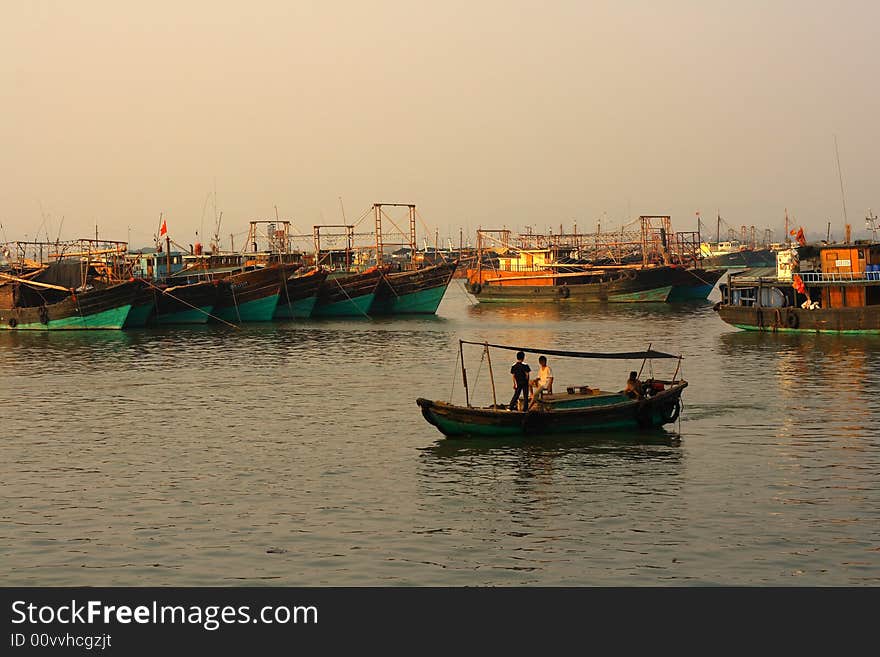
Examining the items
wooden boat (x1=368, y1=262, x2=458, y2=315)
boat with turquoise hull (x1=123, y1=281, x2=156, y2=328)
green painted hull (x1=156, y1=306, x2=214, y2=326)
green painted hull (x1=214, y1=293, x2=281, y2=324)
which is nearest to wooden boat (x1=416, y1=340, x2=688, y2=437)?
boat with turquoise hull (x1=123, y1=281, x2=156, y2=328)

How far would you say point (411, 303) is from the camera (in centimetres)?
9750

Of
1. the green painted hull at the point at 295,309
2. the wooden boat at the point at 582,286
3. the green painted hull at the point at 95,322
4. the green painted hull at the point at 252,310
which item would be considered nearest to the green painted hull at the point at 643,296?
the wooden boat at the point at 582,286

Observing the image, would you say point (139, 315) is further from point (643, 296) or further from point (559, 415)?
point (559, 415)

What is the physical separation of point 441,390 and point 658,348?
74.2 feet

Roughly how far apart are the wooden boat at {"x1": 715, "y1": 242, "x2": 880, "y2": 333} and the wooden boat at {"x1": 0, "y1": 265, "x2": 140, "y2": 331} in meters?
41.1

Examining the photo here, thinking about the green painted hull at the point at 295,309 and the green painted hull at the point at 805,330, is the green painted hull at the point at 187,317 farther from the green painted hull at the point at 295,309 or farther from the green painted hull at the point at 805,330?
the green painted hull at the point at 805,330

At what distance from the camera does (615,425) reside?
32.9m

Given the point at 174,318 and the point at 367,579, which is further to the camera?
the point at 174,318

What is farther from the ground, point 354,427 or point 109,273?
point 109,273

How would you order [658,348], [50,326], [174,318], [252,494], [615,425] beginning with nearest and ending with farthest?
[252,494] → [615,425] → [658,348] → [50,326] → [174,318]

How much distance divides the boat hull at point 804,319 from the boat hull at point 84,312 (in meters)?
40.5

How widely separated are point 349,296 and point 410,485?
2669 inches
